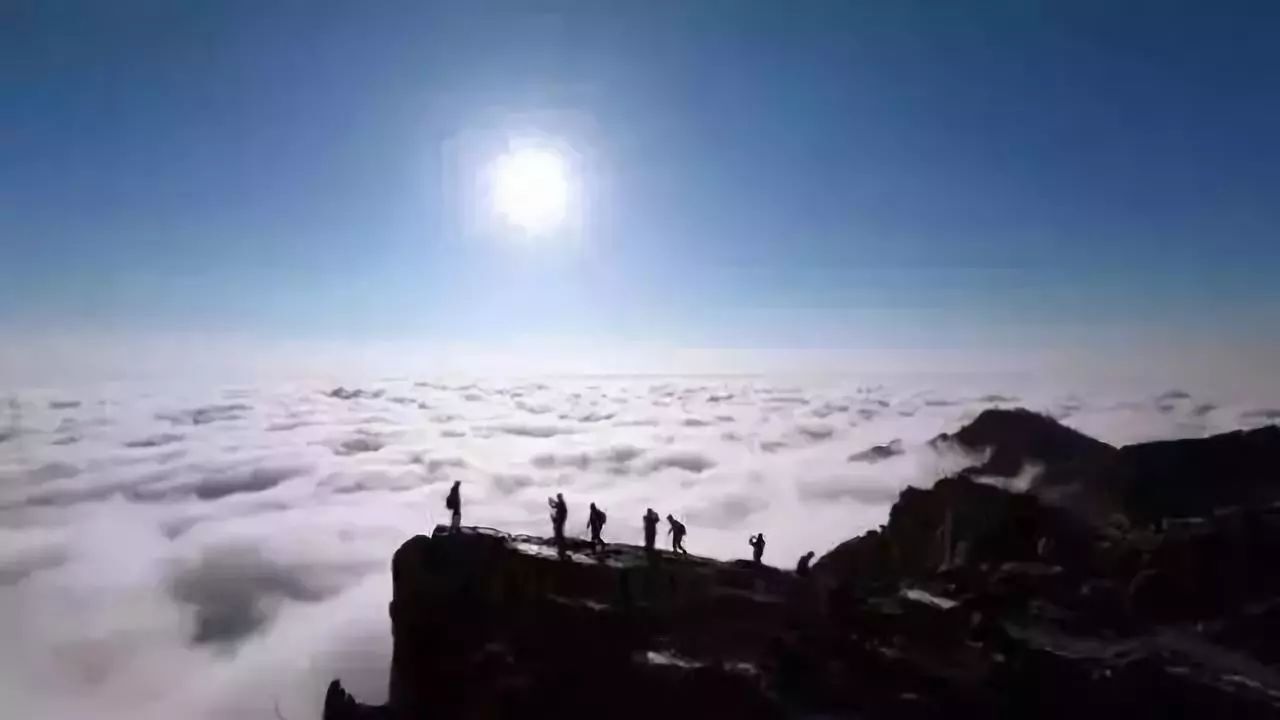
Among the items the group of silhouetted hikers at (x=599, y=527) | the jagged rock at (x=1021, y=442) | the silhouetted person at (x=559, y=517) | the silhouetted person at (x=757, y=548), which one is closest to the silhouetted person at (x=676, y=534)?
the group of silhouetted hikers at (x=599, y=527)

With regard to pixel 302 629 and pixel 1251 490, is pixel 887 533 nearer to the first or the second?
pixel 1251 490

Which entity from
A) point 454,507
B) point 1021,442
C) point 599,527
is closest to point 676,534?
point 599,527

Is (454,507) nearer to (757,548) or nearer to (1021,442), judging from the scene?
(757,548)

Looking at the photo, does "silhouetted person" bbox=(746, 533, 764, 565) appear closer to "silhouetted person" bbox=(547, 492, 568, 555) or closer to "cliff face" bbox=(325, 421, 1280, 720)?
"cliff face" bbox=(325, 421, 1280, 720)

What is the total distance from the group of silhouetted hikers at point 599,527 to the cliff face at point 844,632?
0.77 feet

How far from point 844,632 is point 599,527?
3.68m

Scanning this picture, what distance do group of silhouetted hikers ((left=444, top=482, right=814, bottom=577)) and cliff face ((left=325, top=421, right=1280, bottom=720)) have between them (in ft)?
0.77

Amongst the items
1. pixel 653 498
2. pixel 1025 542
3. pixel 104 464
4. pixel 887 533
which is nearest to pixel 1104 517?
pixel 1025 542

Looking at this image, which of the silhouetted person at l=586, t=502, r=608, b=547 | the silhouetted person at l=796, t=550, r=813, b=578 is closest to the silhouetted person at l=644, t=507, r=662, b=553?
the silhouetted person at l=586, t=502, r=608, b=547

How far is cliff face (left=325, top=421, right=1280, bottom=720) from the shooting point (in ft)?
24.6

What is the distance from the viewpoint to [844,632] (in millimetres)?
8234

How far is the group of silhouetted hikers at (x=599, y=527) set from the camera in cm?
925

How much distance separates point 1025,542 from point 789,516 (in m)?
5.97

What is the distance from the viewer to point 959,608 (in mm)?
8375
